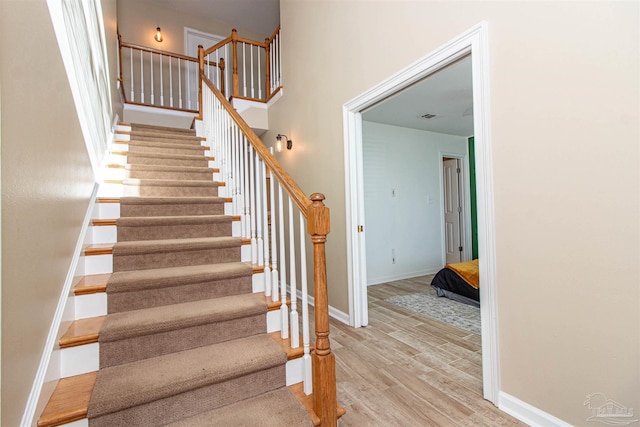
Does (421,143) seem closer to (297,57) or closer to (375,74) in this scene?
(297,57)

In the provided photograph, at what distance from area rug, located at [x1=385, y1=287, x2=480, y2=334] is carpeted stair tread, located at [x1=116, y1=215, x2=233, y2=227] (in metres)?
2.21

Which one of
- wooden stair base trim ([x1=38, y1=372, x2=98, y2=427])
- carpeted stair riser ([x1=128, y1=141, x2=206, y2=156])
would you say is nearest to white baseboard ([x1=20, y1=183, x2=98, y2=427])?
wooden stair base trim ([x1=38, y1=372, x2=98, y2=427])

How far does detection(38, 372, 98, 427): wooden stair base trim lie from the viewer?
1067 mm

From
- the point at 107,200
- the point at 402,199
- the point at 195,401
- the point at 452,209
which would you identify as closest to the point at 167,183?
the point at 107,200

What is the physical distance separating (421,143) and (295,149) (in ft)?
8.26

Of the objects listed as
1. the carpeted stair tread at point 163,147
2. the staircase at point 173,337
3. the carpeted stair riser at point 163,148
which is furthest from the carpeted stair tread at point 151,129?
the staircase at point 173,337

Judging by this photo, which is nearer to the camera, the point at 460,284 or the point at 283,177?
the point at 283,177

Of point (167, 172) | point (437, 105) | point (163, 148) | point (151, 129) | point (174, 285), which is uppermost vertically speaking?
point (437, 105)

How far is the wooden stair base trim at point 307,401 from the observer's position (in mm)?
1304

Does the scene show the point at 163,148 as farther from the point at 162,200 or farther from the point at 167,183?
the point at 162,200

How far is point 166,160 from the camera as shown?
3.15 meters

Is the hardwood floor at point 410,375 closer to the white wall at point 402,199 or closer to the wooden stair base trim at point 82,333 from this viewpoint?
the wooden stair base trim at point 82,333

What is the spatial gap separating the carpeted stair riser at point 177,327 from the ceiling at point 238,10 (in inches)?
218

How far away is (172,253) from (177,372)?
85 centimetres
